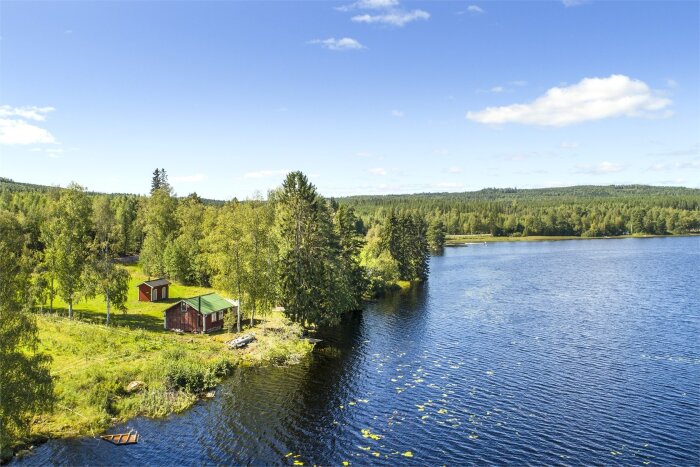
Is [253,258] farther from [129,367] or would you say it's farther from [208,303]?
[129,367]

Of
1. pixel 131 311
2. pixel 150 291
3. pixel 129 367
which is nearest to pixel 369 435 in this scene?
pixel 129 367

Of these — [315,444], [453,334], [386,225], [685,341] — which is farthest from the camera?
[386,225]

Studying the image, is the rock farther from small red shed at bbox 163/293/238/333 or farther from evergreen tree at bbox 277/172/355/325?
evergreen tree at bbox 277/172/355/325

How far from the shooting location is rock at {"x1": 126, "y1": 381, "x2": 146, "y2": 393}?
42594mm

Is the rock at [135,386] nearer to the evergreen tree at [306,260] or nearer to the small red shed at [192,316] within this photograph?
the small red shed at [192,316]

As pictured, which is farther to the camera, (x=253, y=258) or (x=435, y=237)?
(x=435, y=237)

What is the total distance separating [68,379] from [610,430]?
44272 millimetres

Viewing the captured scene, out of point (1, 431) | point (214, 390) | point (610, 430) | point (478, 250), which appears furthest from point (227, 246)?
point (478, 250)

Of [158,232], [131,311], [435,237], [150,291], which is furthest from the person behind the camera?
[435,237]

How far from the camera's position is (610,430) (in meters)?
37.4

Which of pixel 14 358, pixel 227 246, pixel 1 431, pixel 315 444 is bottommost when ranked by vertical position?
pixel 315 444

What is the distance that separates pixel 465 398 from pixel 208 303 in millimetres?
36569

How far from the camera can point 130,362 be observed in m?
47.2

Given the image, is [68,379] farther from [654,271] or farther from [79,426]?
[654,271]
